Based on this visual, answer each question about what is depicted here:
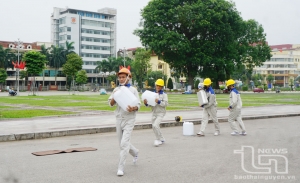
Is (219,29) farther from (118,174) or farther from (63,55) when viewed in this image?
(63,55)

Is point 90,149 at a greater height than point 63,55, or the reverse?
point 63,55

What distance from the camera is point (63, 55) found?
98625 millimetres

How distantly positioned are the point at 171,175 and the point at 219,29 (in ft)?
148

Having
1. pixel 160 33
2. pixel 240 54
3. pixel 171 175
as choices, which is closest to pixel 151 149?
pixel 171 175

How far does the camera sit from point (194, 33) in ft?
174

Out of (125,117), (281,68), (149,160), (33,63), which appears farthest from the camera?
(281,68)

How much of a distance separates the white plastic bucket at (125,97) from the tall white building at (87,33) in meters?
107

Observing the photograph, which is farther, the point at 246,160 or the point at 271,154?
the point at 271,154

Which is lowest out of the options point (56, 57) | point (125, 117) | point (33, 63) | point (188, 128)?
point (188, 128)

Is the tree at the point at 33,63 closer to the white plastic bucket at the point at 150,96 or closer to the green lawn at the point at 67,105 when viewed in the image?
the green lawn at the point at 67,105

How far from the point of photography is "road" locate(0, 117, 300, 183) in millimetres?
5914

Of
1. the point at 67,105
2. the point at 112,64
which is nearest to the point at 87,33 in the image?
the point at 112,64

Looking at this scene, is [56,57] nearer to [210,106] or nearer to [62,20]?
[62,20]

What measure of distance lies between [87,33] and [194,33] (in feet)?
227
